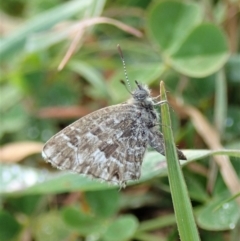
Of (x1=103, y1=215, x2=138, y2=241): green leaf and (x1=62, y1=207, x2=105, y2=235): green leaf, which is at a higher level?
(x1=62, y1=207, x2=105, y2=235): green leaf

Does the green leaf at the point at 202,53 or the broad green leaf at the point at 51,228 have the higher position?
the green leaf at the point at 202,53

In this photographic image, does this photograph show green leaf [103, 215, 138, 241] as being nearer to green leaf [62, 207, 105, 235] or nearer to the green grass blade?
green leaf [62, 207, 105, 235]

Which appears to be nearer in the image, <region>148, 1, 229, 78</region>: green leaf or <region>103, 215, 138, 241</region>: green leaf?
<region>103, 215, 138, 241</region>: green leaf

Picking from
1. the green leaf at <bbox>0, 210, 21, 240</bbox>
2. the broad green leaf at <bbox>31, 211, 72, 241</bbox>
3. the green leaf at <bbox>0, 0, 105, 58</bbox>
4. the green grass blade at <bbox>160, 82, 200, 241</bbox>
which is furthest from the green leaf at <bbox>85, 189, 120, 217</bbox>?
the green leaf at <bbox>0, 0, 105, 58</bbox>

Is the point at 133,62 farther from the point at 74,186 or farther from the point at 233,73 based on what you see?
the point at 74,186

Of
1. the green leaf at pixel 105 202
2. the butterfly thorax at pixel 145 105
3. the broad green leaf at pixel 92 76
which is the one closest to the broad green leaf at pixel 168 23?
the broad green leaf at pixel 92 76

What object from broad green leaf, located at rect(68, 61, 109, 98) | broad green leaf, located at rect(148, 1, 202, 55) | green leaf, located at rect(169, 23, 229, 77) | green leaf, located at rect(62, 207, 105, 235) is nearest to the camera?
green leaf, located at rect(62, 207, 105, 235)

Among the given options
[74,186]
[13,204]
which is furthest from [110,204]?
[13,204]

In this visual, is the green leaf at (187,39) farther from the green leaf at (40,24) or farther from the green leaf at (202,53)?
the green leaf at (40,24)
